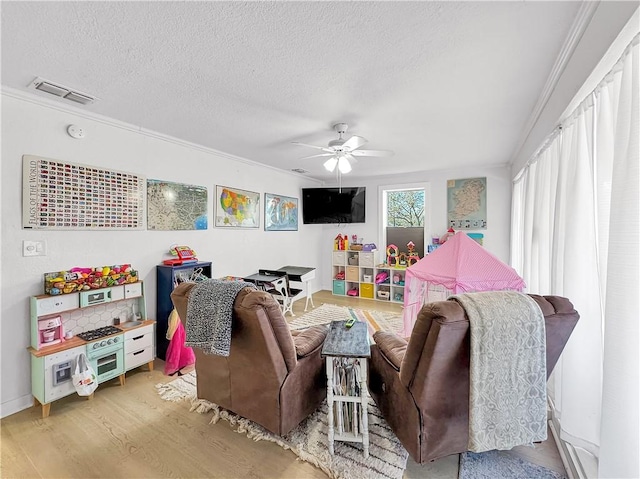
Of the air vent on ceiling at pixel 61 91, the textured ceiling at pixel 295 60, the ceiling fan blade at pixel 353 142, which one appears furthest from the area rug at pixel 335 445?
the air vent on ceiling at pixel 61 91

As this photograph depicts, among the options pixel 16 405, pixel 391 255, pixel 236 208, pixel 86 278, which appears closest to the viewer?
pixel 16 405

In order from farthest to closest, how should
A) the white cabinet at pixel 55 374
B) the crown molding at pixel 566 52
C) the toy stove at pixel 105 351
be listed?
1. the toy stove at pixel 105 351
2. the white cabinet at pixel 55 374
3. the crown molding at pixel 566 52

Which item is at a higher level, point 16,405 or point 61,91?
point 61,91

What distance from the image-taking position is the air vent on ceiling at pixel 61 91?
193 cm

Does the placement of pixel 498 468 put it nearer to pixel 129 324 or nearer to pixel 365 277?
pixel 129 324

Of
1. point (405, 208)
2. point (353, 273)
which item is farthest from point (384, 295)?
point (405, 208)

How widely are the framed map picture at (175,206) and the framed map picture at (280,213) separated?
1.21 meters

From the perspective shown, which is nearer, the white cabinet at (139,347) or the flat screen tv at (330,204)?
the white cabinet at (139,347)

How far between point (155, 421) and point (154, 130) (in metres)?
2.72

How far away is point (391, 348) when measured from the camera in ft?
5.92

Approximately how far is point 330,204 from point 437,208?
201 cm

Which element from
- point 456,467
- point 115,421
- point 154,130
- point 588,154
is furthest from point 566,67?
point 115,421

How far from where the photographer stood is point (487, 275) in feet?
8.02

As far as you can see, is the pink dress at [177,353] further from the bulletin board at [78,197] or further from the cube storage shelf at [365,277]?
the cube storage shelf at [365,277]
